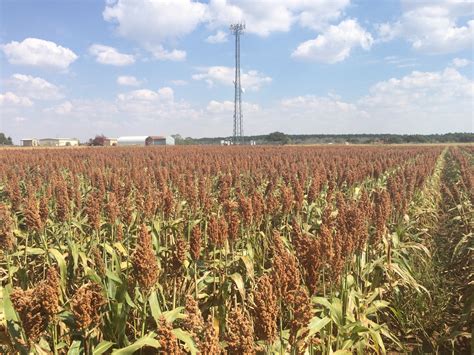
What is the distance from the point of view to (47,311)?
1.87 m

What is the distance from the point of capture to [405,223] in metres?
6.40

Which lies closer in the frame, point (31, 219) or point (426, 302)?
point (31, 219)

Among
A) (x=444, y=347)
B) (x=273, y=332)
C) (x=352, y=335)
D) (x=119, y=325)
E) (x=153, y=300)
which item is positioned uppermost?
(x=273, y=332)

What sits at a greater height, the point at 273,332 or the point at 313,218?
the point at 273,332

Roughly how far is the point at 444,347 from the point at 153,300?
312 cm

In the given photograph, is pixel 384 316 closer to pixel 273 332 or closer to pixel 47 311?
pixel 273 332

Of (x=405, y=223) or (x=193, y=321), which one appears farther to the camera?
(x=405, y=223)

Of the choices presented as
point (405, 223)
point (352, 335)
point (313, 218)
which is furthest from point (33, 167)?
point (352, 335)

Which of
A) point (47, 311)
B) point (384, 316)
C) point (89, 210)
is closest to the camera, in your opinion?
point (47, 311)

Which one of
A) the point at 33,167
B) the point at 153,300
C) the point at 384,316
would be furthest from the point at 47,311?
the point at 33,167

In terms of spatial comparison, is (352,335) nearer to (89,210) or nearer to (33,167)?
(89,210)

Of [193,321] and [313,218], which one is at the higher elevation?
[193,321]

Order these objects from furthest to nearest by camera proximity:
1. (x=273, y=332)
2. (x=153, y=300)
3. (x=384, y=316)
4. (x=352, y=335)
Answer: (x=384, y=316), (x=352, y=335), (x=153, y=300), (x=273, y=332)

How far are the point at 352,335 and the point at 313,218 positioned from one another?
3.22m
